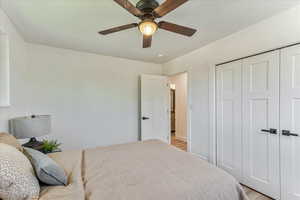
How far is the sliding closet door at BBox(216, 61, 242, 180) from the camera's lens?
94.0 inches

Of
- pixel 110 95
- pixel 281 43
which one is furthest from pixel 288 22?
pixel 110 95

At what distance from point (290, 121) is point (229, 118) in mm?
802

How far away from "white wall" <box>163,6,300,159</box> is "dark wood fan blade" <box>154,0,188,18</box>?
1.50 meters

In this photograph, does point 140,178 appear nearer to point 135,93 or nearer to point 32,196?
point 32,196

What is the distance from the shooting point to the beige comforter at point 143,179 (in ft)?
3.26

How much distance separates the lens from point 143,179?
3.93 ft

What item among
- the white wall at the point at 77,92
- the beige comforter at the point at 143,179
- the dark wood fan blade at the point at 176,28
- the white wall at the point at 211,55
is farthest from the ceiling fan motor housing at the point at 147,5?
the white wall at the point at 77,92

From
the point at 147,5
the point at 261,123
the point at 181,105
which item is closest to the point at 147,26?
the point at 147,5

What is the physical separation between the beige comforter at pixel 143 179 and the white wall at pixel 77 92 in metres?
1.55

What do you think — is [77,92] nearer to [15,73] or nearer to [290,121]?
[15,73]

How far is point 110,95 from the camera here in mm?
3549

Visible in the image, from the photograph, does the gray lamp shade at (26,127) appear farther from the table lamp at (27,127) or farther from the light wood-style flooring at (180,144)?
the light wood-style flooring at (180,144)

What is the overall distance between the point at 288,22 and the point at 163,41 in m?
Answer: 1.69

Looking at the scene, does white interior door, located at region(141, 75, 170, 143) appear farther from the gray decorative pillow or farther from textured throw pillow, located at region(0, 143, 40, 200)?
textured throw pillow, located at region(0, 143, 40, 200)
